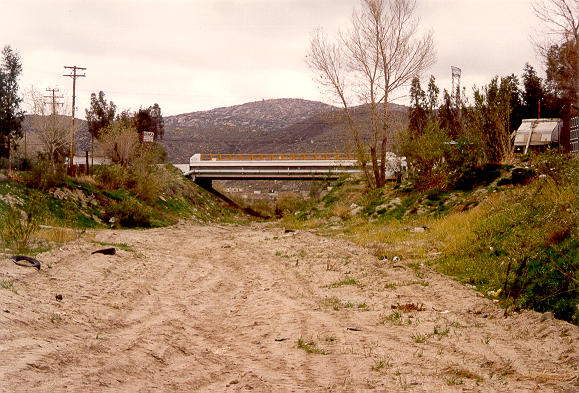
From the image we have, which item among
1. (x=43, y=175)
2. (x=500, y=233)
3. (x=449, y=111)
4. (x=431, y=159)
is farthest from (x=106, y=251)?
(x=449, y=111)

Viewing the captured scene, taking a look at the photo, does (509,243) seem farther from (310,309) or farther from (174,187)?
(174,187)

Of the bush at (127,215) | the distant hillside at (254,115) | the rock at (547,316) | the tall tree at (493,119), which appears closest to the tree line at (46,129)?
the bush at (127,215)

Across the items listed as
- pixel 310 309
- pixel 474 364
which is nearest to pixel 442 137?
pixel 310 309

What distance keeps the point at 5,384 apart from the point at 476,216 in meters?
12.2

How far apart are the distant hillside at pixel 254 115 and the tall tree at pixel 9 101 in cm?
10440

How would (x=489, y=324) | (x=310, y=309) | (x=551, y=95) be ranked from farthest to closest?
(x=551, y=95), (x=310, y=309), (x=489, y=324)

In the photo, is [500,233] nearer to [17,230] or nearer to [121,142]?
A: [17,230]

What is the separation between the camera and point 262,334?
6988 mm

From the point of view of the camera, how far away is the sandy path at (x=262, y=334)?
5.03 m

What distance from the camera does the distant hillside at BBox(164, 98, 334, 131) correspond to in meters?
163

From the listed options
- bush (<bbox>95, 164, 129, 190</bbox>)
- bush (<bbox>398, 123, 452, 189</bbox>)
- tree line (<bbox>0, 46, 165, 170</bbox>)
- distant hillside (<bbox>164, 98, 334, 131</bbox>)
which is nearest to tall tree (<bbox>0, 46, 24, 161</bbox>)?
tree line (<bbox>0, 46, 165, 170</bbox>)

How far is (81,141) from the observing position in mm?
98250

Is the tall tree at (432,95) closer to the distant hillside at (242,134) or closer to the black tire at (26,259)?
the distant hillside at (242,134)

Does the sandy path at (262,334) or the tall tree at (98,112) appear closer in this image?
the sandy path at (262,334)
